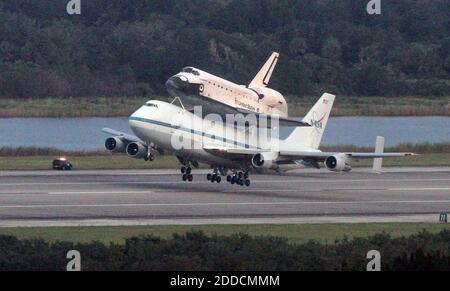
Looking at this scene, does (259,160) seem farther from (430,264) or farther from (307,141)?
(430,264)

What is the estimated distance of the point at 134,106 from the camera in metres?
102

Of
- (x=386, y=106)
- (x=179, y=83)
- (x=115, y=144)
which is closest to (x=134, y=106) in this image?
(x=386, y=106)

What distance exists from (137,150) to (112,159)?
14.9 metres

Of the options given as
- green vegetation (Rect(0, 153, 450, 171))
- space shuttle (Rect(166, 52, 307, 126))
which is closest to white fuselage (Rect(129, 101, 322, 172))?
space shuttle (Rect(166, 52, 307, 126))

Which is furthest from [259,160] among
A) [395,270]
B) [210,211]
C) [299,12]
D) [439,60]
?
[299,12]

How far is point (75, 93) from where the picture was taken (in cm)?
10806

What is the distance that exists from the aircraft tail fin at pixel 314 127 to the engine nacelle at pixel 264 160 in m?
3.18

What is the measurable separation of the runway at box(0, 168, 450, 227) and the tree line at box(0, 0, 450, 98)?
3984cm

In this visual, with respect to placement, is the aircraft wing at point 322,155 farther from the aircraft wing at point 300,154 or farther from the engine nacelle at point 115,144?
the engine nacelle at point 115,144

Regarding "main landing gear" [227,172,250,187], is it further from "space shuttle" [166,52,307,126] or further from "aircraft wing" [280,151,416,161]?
"space shuttle" [166,52,307,126]

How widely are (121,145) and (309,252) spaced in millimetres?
27908

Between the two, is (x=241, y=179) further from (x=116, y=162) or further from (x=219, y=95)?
(x=116, y=162)

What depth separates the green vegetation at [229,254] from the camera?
32.2 meters

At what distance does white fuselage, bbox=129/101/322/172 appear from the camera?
58.1 metres
